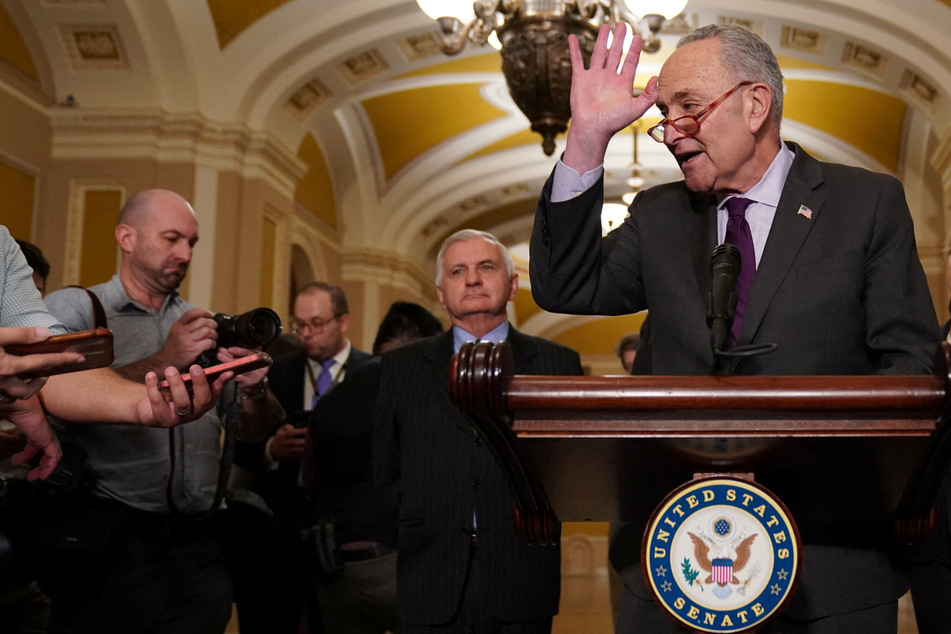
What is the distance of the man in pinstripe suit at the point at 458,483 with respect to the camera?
270 centimetres

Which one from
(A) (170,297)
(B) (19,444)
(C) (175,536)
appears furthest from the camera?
(A) (170,297)

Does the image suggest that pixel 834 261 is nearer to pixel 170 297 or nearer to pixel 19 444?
pixel 19 444

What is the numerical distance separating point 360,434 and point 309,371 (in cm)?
70

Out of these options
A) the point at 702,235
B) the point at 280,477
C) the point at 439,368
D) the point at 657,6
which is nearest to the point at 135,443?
the point at 439,368

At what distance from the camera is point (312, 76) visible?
967cm

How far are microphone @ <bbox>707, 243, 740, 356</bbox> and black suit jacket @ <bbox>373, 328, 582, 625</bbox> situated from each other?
1.32m

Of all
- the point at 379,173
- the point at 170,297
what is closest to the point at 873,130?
the point at 379,173

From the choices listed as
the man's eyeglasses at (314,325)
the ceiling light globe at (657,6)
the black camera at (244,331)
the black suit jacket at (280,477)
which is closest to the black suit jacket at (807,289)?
the black camera at (244,331)

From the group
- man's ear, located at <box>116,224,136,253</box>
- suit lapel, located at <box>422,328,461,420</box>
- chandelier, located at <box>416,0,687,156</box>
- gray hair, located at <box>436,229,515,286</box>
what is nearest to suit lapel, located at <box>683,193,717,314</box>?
suit lapel, located at <box>422,328,461,420</box>

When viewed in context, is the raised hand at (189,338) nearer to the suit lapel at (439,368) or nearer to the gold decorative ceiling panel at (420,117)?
the suit lapel at (439,368)

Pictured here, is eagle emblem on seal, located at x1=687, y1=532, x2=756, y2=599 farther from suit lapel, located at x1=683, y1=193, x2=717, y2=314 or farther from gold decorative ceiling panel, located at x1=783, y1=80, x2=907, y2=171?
gold decorative ceiling panel, located at x1=783, y1=80, x2=907, y2=171

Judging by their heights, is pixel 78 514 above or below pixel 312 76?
below

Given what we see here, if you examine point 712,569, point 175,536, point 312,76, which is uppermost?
point 312,76

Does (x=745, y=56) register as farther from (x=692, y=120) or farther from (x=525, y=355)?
(x=525, y=355)
